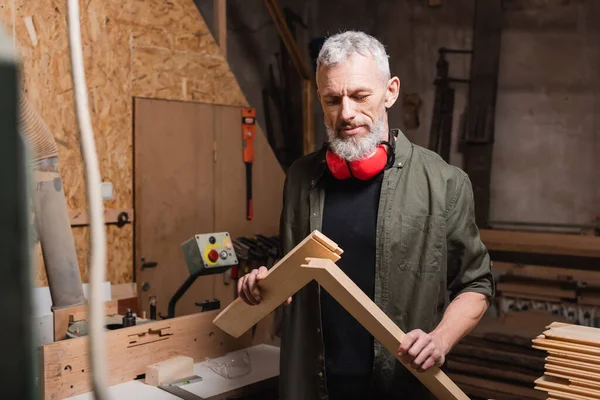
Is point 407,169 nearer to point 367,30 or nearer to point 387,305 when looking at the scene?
point 387,305

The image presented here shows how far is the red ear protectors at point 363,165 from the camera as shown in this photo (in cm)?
187


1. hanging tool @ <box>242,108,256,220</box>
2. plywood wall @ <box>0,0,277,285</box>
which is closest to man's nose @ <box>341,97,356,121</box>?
plywood wall @ <box>0,0,277,285</box>

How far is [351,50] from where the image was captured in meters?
1.82

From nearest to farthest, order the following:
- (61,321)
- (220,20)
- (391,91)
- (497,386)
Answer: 1. (391,91)
2. (61,321)
3. (497,386)
4. (220,20)

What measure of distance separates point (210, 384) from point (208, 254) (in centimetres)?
56

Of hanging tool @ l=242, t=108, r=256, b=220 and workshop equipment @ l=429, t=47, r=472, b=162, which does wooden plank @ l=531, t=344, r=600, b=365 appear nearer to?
hanging tool @ l=242, t=108, r=256, b=220

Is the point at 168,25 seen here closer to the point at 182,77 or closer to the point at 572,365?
the point at 182,77

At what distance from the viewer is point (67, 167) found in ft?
11.9

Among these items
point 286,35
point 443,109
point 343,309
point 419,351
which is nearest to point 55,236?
point 343,309

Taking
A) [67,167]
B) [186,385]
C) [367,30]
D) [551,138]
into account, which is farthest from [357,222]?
[367,30]

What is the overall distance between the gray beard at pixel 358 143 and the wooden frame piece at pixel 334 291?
0.40 meters

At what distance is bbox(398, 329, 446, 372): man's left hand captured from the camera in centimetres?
148

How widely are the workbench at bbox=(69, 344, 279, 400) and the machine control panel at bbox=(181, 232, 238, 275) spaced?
370 mm

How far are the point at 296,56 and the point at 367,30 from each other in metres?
0.76
